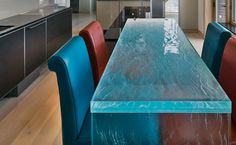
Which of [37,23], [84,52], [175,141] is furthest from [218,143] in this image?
[37,23]

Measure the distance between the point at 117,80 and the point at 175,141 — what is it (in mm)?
384

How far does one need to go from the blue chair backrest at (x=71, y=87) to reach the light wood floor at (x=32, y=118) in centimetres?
115

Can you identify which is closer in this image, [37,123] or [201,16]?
[37,123]

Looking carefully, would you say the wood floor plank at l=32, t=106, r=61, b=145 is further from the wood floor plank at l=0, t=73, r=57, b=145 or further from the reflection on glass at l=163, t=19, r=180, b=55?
the reflection on glass at l=163, t=19, r=180, b=55

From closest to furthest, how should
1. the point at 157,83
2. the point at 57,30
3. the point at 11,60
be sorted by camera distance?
the point at 157,83 < the point at 11,60 < the point at 57,30

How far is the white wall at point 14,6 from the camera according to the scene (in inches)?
171

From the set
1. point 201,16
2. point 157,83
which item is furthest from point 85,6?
point 157,83

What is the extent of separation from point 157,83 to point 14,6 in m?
3.76

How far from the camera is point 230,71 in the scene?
1944 mm

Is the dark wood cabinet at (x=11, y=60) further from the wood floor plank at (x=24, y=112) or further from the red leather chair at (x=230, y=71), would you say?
the red leather chair at (x=230, y=71)

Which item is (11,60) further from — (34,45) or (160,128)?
(160,128)

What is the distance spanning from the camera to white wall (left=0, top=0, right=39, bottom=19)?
433 centimetres

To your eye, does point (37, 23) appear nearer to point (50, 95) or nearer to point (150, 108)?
point (50, 95)

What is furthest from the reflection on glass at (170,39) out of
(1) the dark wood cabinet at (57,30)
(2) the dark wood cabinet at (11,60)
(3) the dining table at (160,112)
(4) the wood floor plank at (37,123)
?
(1) the dark wood cabinet at (57,30)
